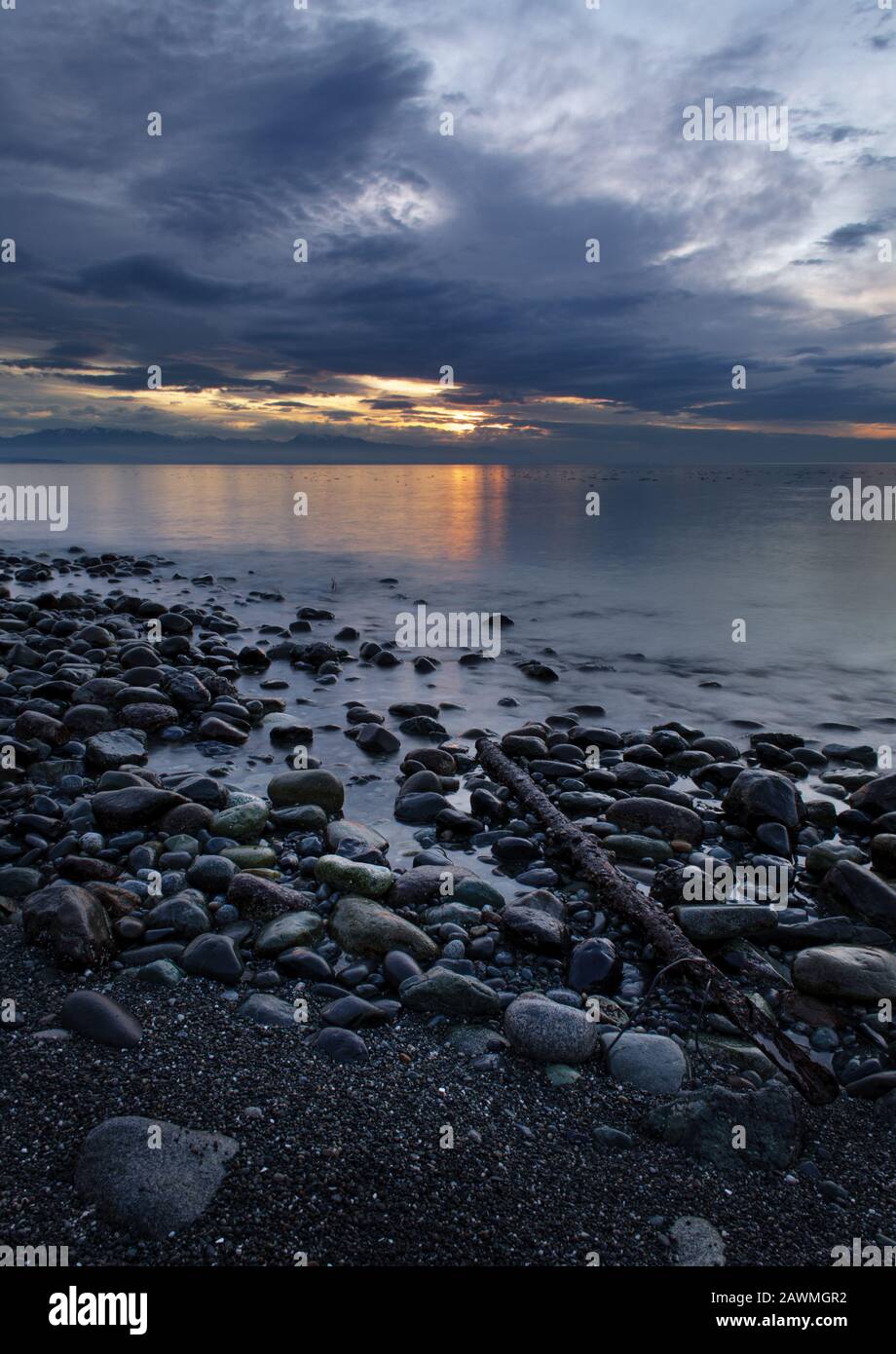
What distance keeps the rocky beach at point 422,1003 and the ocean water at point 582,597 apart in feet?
4.24

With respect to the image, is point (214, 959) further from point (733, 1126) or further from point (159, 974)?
point (733, 1126)

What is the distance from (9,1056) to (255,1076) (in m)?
1.19

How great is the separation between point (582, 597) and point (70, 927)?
64.7 feet

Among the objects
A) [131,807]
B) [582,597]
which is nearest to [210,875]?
[131,807]

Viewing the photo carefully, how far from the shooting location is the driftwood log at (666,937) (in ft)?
12.8

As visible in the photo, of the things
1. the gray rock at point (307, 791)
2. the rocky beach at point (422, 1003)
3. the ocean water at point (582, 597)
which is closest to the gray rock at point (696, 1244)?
the rocky beach at point (422, 1003)

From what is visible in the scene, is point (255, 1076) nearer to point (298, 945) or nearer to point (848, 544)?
point (298, 945)

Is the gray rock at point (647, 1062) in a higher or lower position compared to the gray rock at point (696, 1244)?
higher

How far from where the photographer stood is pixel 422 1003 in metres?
4.36

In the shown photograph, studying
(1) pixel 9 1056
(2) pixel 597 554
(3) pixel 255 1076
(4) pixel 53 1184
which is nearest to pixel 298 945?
(3) pixel 255 1076

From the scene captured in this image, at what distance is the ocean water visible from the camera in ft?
39.5

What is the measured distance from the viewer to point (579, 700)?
12.2 meters

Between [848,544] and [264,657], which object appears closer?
[264,657]

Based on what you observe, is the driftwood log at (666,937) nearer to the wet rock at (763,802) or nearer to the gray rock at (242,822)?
the wet rock at (763,802)
